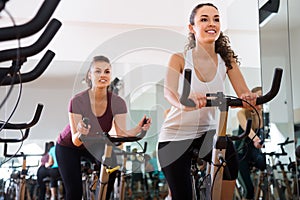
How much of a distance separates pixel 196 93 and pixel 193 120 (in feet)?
0.70

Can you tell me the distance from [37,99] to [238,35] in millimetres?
3389

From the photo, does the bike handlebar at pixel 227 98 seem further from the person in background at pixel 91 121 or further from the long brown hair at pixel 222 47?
the person in background at pixel 91 121

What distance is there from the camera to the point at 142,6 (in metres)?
5.11

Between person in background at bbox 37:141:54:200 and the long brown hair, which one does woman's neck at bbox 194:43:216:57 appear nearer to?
the long brown hair

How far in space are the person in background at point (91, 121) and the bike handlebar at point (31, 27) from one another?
152 centimetres

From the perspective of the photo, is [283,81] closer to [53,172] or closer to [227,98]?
[227,98]

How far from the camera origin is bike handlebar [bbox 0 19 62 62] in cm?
99

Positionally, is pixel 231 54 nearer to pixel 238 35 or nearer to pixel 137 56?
pixel 238 35

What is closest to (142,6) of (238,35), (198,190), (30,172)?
(238,35)

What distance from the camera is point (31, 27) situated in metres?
0.92

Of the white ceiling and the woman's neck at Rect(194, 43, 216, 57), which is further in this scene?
the white ceiling

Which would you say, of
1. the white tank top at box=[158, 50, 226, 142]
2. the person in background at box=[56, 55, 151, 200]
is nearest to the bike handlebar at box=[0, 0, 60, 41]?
the white tank top at box=[158, 50, 226, 142]

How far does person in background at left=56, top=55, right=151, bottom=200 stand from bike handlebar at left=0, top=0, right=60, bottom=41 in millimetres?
1523

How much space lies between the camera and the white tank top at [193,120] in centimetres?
209
